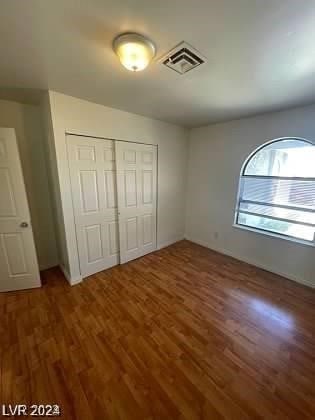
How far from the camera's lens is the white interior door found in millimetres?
2039

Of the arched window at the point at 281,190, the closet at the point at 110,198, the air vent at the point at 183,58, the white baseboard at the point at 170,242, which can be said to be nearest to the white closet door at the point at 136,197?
the closet at the point at 110,198

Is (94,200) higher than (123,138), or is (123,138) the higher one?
(123,138)

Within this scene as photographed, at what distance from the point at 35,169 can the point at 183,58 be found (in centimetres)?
242

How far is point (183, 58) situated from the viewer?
1.41 m

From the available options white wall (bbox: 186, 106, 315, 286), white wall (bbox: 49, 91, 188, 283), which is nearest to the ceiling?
white wall (bbox: 49, 91, 188, 283)

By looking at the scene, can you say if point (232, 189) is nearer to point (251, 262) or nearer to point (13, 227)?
point (251, 262)

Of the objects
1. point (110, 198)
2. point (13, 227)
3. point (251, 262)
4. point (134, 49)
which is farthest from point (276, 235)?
point (13, 227)

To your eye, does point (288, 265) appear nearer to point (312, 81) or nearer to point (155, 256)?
point (155, 256)

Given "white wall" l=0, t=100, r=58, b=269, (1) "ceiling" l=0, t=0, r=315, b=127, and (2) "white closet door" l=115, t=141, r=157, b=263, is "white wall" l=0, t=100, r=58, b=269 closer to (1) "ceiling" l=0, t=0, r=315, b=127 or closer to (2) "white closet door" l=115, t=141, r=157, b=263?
(1) "ceiling" l=0, t=0, r=315, b=127

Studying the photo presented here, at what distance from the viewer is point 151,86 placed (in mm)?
1860

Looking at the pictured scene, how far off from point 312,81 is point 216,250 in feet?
9.21

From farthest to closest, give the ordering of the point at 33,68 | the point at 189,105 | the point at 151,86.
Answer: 1. the point at 189,105
2. the point at 151,86
3. the point at 33,68

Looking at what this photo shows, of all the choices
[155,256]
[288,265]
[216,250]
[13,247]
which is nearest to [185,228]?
[216,250]

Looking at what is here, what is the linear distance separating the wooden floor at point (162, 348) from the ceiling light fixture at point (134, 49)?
237 cm
